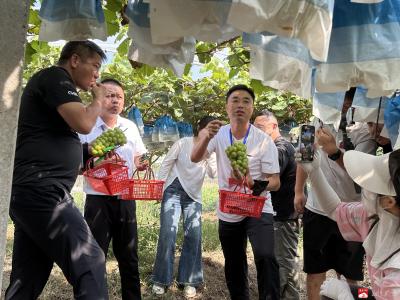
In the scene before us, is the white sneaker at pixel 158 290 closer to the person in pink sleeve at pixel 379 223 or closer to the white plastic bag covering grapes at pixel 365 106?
the person in pink sleeve at pixel 379 223

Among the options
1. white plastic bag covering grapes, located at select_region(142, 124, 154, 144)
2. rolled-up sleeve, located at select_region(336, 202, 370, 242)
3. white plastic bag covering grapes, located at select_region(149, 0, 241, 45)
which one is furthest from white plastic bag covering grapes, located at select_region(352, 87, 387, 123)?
white plastic bag covering grapes, located at select_region(142, 124, 154, 144)

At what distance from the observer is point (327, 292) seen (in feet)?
7.96

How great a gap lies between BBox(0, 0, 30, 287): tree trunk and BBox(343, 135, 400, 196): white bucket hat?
1579mm

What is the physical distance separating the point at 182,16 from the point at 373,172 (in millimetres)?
1178

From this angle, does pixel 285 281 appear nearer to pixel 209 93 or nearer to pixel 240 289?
pixel 240 289

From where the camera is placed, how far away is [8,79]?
4.88 ft

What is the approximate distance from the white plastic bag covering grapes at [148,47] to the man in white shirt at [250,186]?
1.34 m

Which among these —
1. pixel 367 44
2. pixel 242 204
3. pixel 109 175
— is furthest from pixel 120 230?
pixel 367 44

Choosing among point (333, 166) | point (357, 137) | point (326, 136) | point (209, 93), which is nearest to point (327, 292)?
point (326, 136)

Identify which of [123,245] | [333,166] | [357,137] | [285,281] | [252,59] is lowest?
[285,281]

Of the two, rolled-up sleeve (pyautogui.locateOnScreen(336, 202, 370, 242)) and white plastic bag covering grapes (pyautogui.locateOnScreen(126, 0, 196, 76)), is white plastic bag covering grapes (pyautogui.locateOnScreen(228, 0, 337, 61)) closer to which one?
white plastic bag covering grapes (pyautogui.locateOnScreen(126, 0, 196, 76))

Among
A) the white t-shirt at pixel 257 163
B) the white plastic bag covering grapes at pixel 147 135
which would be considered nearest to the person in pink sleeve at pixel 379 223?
the white t-shirt at pixel 257 163

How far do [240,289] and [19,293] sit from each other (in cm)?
189

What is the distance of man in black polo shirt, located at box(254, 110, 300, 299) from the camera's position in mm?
4281
